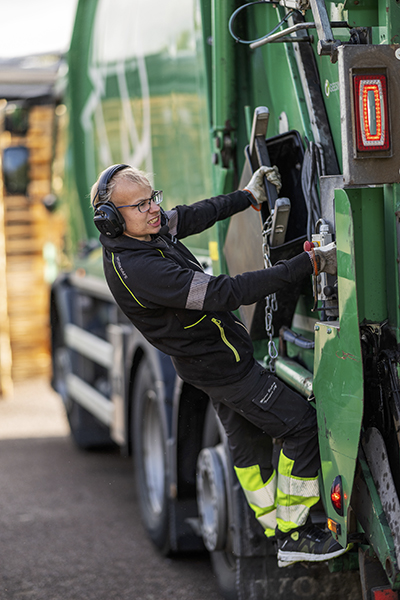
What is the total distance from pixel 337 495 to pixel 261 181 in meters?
1.20

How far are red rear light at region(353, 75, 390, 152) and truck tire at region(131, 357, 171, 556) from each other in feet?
7.53

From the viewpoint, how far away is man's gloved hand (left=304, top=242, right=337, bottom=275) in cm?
252

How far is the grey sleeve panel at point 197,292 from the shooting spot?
2.66 meters

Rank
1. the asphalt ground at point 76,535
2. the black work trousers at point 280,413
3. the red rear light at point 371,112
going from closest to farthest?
the red rear light at point 371,112, the black work trousers at point 280,413, the asphalt ground at point 76,535

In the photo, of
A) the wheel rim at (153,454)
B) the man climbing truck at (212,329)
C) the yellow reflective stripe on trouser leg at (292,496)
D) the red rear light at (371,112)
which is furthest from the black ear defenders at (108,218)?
the wheel rim at (153,454)

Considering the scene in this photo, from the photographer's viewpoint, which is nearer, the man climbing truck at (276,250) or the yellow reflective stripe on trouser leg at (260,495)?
the man climbing truck at (276,250)

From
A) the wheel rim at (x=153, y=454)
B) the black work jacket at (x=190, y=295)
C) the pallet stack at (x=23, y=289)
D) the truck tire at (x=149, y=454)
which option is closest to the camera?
the black work jacket at (x=190, y=295)

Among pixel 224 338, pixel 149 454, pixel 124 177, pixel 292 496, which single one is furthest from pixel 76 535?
pixel 124 177

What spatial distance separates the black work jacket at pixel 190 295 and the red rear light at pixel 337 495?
22.4 inches

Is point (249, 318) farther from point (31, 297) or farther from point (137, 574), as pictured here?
point (31, 297)

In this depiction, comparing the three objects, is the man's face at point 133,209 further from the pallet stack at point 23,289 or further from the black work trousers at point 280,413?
the pallet stack at point 23,289

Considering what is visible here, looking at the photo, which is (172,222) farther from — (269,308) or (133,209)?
(269,308)

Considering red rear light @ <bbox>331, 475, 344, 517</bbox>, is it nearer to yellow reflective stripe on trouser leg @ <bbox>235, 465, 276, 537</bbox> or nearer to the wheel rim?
yellow reflective stripe on trouser leg @ <bbox>235, 465, 276, 537</bbox>

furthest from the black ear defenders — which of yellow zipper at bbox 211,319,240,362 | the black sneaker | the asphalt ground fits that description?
the asphalt ground
